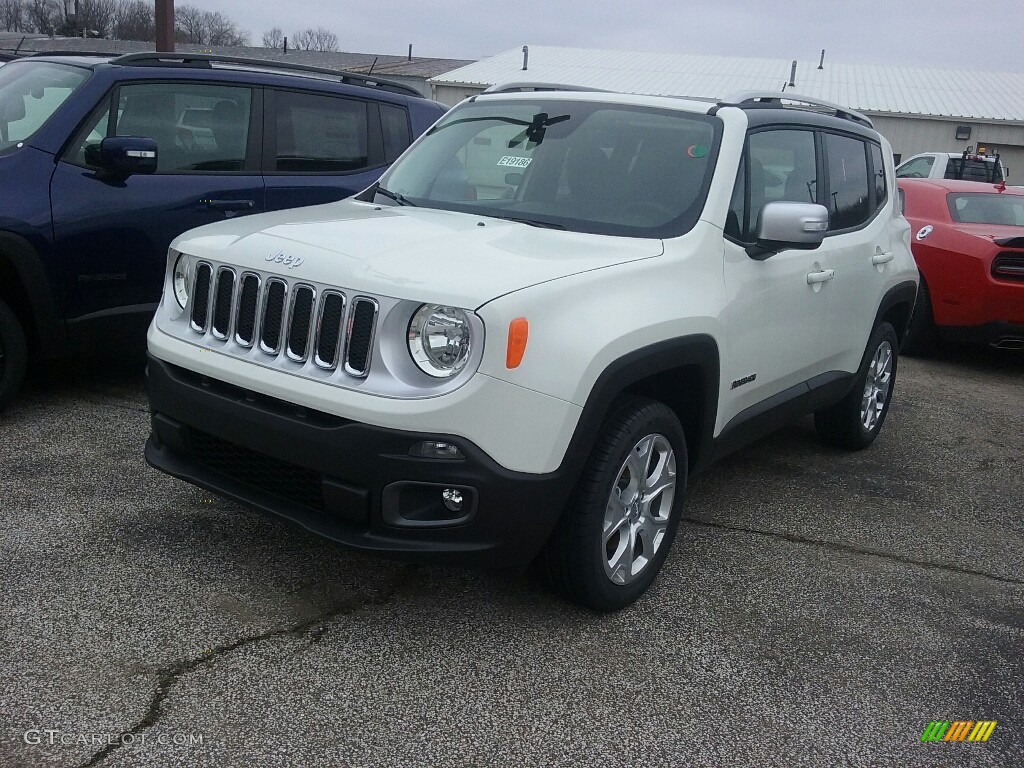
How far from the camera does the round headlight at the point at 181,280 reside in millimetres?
3539

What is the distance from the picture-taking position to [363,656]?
3.06 metres

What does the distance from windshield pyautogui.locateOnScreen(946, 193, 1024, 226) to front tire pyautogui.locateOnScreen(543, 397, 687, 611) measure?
6126 mm

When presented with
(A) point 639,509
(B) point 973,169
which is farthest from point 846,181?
(B) point 973,169

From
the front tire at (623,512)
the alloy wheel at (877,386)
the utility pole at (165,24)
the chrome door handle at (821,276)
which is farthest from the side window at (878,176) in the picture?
the utility pole at (165,24)

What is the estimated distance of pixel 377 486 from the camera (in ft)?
9.43

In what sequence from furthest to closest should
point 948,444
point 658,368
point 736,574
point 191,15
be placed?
point 191,15 → point 948,444 → point 736,574 → point 658,368

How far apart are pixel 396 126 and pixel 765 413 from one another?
135 inches

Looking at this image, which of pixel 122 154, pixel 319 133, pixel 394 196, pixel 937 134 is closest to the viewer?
pixel 394 196

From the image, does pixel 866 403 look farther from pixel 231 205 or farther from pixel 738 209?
pixel 231 205

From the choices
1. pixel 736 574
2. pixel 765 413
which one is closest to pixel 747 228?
pixel 765 413

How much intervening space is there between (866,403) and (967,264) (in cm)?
315

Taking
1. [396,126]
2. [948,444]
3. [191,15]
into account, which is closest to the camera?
[948,444]

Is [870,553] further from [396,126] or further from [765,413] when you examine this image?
[396,126]

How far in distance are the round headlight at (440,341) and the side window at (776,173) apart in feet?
4.94
